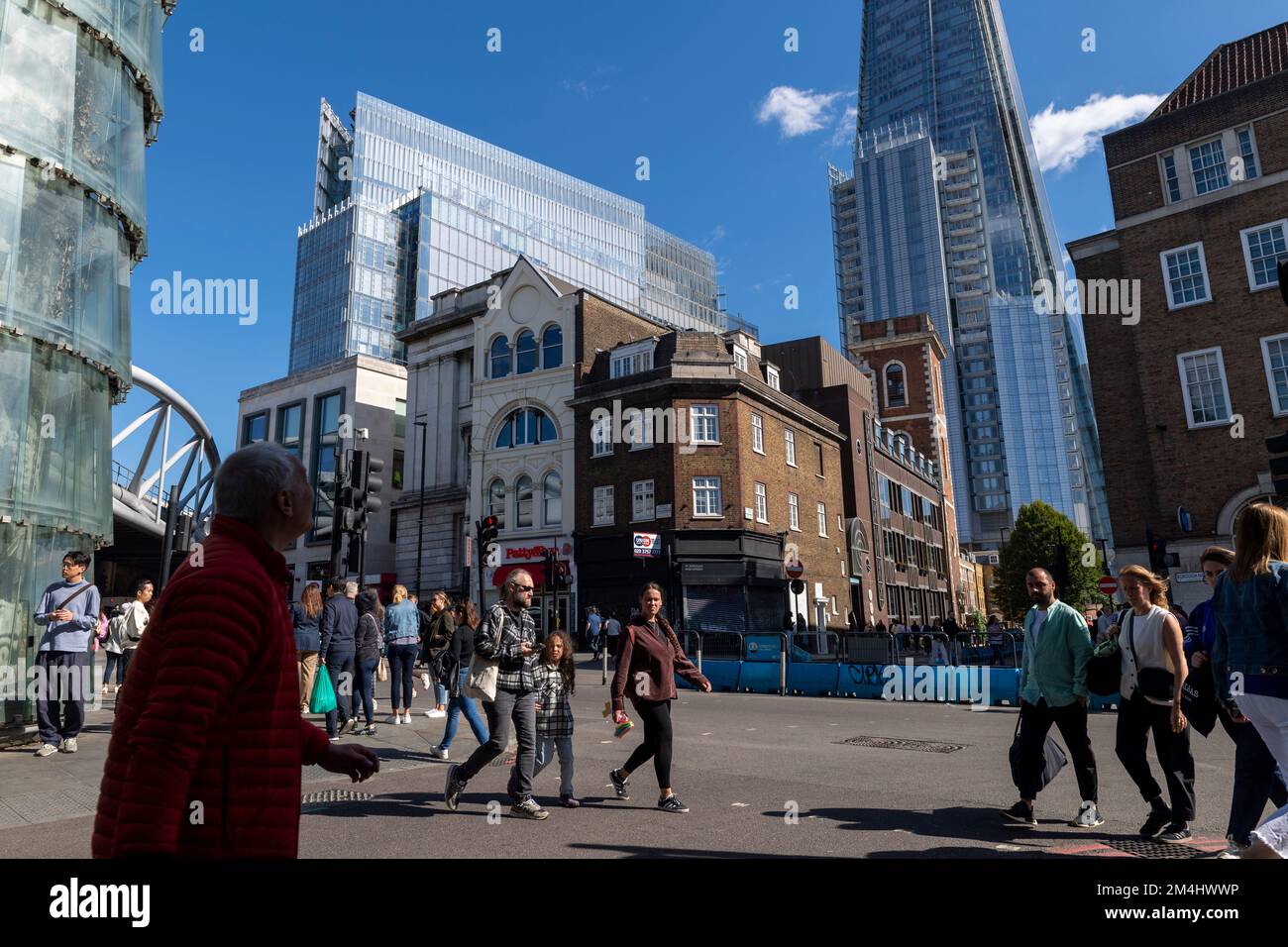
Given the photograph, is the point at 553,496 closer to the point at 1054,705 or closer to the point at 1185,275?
the point at 1185,275

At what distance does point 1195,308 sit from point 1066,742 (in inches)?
1042

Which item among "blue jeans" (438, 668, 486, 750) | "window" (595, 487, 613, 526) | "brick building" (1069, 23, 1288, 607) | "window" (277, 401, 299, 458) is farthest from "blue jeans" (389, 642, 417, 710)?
"window" (277, 401, 299, 458)

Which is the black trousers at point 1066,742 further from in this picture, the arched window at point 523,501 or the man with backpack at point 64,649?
the arched window at point 523,501

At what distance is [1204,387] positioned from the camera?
2583 centimetres

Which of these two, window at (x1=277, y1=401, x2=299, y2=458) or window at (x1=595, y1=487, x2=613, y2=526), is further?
window at (x1=277, y1=401, x2=299, y2=458)

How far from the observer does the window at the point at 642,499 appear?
32.4 m

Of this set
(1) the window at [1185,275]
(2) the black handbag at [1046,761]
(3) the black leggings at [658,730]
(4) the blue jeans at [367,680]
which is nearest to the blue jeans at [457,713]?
(4) the blue jeans at [367,680]

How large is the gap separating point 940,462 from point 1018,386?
80.4 metres

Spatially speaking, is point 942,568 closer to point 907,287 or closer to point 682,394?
point 682,394

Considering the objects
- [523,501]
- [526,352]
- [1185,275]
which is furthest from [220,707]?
[526,352]

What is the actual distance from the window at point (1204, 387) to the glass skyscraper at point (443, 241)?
2911 inches

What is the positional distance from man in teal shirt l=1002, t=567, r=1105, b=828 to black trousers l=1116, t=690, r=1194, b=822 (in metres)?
0.28

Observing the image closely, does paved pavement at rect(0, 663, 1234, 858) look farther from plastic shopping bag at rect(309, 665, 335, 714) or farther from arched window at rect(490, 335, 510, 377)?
arched window at rect(490, 335, 510, 377)

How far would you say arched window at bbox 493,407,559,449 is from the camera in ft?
120
